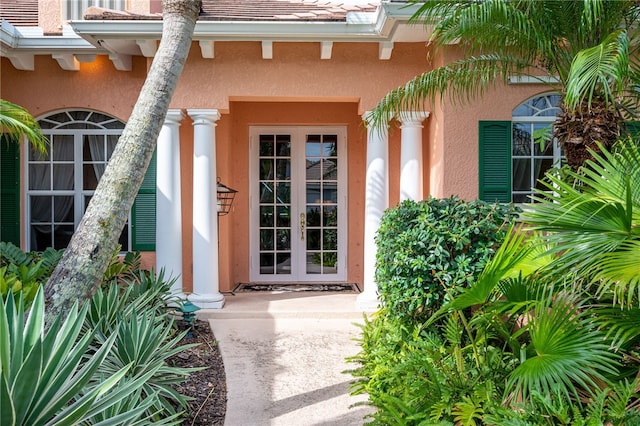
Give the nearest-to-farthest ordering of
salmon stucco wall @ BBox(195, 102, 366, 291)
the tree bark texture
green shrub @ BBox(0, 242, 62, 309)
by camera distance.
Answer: the tree bark texture, green shrub @ BBox(0, 242, 62, 309), salmon stucco wall @ BBox(195, 102, 366, 291)

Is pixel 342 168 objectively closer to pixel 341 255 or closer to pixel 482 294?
pixel 341 255

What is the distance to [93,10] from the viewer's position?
23.4 feet

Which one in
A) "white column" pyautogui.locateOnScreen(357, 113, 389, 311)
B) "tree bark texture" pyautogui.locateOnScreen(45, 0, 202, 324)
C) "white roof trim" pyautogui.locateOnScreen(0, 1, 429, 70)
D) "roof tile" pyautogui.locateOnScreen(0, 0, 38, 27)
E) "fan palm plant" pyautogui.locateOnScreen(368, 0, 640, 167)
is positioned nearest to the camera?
"tree bark texture" pyautogui.locateOnScreen(45, 0, 202, 324)

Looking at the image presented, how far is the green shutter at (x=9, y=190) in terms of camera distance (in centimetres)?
815


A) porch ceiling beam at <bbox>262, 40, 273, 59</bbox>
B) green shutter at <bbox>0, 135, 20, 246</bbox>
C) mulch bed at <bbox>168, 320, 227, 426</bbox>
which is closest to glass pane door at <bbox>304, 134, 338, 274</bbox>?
porch ceiling beam at <bbox>262, 40, 273, 59</bbox>

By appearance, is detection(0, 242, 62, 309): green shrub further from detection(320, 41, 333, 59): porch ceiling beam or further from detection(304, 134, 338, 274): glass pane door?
detection(320, 41, 333, 59): porch ceiling beam

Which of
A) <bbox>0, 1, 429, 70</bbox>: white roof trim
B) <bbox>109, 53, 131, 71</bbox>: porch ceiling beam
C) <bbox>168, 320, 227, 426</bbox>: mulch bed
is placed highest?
<bbox>0, 1, 429, 70</bbox>: white roof trim

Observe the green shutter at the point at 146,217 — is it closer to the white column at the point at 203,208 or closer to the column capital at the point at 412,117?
the white column at the point at 203,208

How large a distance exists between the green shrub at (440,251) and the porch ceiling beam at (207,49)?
3781mm

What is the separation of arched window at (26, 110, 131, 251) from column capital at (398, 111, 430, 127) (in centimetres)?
446

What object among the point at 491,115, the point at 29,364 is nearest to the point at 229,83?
the point at 491,115

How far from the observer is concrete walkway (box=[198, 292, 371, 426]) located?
185 inches

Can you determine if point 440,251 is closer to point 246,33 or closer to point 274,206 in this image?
point 246,33

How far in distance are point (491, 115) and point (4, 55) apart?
705 centimetres
